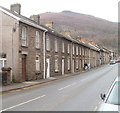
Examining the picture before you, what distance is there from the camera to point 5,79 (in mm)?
16953

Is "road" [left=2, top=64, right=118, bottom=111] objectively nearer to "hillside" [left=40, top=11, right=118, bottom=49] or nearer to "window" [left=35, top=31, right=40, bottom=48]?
"window" [left=35, top=31, right=40, bottom=48]

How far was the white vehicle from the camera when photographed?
4682mm

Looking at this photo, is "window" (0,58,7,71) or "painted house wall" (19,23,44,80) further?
"painted house wall" (19,23,44,80)

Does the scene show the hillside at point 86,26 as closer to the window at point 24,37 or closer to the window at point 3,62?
the window at point 24,37

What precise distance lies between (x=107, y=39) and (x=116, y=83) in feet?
278

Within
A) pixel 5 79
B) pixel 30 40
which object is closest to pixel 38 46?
pixel 30 40

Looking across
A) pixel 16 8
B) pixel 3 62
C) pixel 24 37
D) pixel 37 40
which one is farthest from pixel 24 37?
pixel 16 8

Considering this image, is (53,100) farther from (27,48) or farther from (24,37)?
(24,37)

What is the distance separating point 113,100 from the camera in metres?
5.16

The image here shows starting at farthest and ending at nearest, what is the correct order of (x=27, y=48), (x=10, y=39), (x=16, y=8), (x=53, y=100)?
(x=16, y=8)
(x=27, y=48)
(x=10, y=39)
(x=53, y=100)

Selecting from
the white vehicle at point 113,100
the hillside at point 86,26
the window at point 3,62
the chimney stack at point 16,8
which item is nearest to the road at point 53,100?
the white vehicle at point 113,100

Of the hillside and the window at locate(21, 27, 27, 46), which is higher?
the hillside

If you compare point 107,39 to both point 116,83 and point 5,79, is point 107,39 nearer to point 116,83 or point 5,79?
point 5,79

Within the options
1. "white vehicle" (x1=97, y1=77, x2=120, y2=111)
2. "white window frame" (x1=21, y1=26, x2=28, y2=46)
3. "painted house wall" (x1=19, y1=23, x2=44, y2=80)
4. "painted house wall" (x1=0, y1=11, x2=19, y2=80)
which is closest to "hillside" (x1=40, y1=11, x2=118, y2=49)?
"painted house wall" (x1=19, y1=23, x2=44, y2=80)
